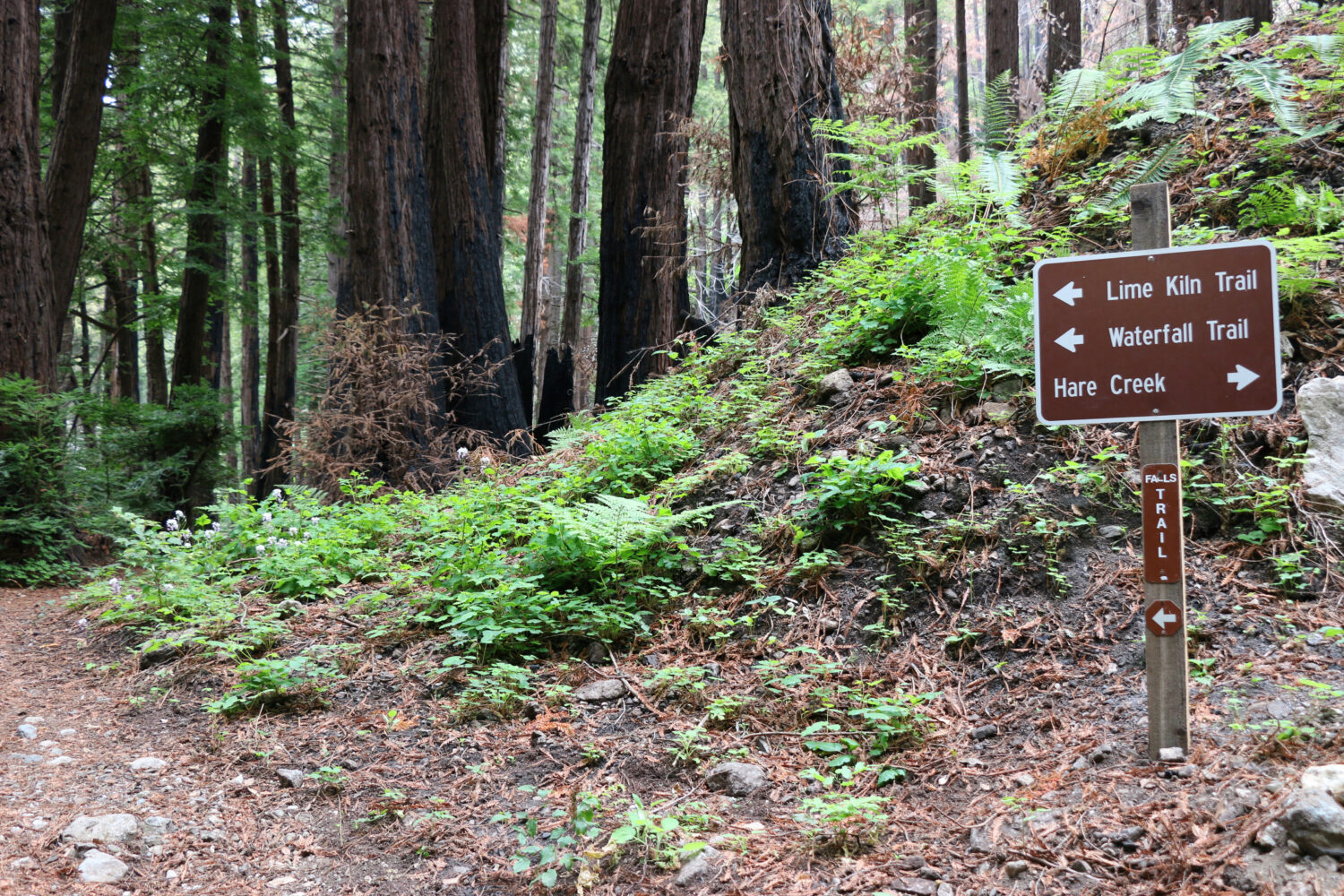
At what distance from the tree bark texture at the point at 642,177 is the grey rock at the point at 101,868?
7085 millimetres

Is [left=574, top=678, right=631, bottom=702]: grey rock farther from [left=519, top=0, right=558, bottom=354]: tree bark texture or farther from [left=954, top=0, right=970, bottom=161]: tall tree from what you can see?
[left=519, top=0, right=558, bottom=354]: tree bark texture

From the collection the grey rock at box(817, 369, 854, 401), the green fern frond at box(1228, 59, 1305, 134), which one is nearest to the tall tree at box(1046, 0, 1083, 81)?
the green fern frond at box(1228, 59, 1305, 134)

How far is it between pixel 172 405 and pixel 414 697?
1008cm

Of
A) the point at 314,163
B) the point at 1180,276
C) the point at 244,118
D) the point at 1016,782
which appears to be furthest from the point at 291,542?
the point at 314,163

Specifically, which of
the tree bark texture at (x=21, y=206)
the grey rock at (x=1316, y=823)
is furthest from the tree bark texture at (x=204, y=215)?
the grey rock at (x=1316, y=823)

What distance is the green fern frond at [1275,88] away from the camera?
481 cm

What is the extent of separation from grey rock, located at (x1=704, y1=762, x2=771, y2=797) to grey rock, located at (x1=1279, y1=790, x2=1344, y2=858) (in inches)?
62.2

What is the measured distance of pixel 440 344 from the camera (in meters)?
9.68

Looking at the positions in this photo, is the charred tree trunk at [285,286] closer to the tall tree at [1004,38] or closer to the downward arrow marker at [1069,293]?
the tall tree at [1004,38]

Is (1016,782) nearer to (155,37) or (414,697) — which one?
(414,697)

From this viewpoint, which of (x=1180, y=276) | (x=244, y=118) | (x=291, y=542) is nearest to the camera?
(x=1180, y=276)

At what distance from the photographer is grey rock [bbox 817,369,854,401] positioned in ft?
16.9

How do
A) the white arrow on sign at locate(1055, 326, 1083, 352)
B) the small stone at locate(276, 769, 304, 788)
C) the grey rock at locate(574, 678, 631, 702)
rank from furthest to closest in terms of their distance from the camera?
the grey rock at locate(574, 678, 631, 702) → the small stone at locate(276, 769, 304, 788) → the white arrow on sign at locate(1055, 326, 1083, 352)

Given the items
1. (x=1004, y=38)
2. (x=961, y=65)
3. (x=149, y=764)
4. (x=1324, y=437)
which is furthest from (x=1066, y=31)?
(x=149, y=764)
